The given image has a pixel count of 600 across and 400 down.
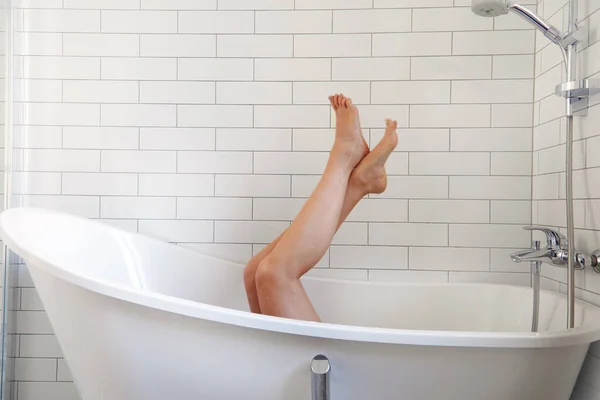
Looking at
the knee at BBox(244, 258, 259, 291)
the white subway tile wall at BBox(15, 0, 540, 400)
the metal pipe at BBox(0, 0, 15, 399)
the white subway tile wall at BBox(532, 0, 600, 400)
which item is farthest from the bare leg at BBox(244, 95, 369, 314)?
the metal pipe at BBox(0, 0, 15, 399)

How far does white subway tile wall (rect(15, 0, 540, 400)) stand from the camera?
2059 mm

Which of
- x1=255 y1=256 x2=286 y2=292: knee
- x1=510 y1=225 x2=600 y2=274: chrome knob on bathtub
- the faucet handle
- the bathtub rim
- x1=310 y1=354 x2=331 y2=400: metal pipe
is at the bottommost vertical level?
x1=310 y1=354 x2=331 y2=400: metal pipe

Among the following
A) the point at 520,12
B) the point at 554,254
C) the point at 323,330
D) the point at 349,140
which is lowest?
the point at 323,330

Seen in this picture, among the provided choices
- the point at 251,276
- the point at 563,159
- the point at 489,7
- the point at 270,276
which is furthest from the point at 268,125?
the point at 563,159

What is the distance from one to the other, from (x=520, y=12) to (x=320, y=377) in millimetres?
1162

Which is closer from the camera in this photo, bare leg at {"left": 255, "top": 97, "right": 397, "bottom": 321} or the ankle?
bare leg at {"left": 255, "top": 97, "right": 397, "bottom": 321}

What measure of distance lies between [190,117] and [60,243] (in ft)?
2.40

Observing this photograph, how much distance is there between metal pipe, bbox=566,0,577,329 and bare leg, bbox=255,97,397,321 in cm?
Result: 50

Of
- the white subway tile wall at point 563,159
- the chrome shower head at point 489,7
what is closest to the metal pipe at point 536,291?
the white subway tile wall at point 563,159

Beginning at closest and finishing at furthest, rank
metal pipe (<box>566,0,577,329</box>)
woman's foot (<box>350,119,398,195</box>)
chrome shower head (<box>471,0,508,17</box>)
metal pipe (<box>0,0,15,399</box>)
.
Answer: metal pipe (<box>566,0,577,329</box>)
chrome shower head (<box>471,0,508,17</box>)
woman's foot (<box>350,119,398,195</box>)
metal pipe (<box>0,0,15,399</box>)

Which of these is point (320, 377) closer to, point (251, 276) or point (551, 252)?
point (251, 276)

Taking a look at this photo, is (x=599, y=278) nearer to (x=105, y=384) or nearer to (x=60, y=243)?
(x=105, y=384)

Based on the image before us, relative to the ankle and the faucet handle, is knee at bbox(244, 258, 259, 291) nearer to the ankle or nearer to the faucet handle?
the ankle

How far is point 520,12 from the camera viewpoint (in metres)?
1.50
